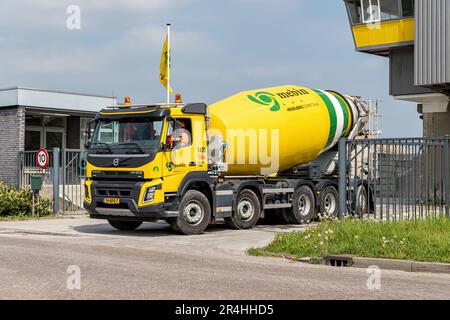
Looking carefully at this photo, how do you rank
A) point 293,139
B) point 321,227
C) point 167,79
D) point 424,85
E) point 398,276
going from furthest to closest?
point 424,85 → point 167,79 → point 293,139 → point 321,227 → point 398,276

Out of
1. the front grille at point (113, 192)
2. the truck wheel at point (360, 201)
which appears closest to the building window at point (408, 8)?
the truck wheel at point (360, 201)

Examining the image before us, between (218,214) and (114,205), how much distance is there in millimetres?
2547

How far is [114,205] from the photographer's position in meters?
15.4

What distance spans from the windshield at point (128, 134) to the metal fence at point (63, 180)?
6309 millimetres

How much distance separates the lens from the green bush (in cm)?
2150

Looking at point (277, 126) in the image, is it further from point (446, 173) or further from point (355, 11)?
point (355, 11)

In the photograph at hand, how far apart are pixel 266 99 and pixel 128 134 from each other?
158 inches

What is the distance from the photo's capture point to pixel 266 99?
17.4 metres

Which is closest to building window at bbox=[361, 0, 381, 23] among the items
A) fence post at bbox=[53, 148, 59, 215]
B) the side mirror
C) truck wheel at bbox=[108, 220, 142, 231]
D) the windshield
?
fence post at bbox=[53, 148, 59, 215]

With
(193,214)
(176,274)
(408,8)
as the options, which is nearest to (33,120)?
(193,214)

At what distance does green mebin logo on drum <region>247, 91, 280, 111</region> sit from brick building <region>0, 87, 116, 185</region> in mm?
12159

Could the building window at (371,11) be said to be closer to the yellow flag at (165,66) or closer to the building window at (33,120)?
the yellow flag at (165,66)
